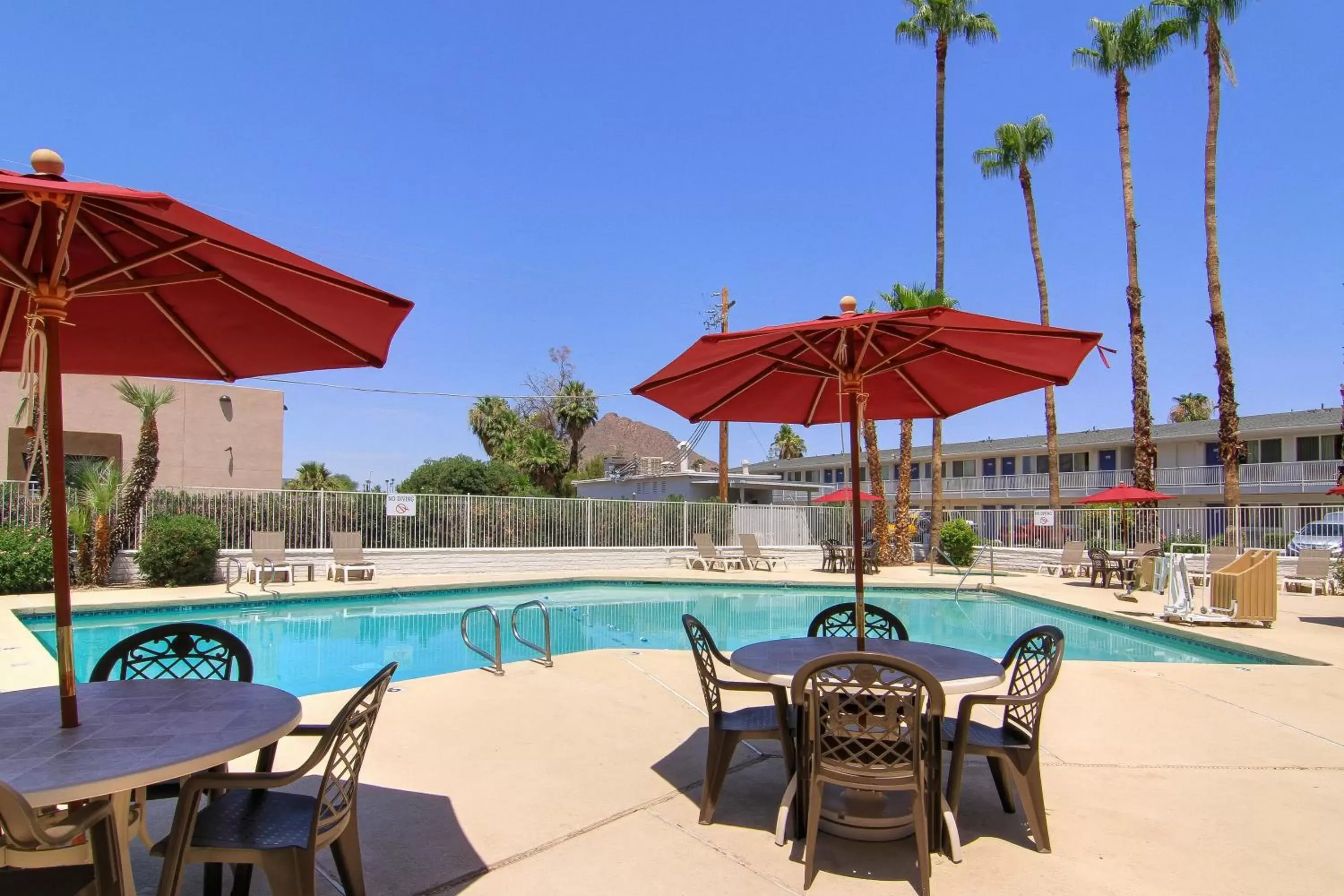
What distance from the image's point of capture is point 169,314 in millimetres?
3498

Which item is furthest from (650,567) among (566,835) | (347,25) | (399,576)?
(566,835)

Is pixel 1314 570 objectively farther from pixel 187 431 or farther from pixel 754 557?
pixel 187 431

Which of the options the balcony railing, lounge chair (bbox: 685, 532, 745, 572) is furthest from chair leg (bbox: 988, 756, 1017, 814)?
the balcony railing

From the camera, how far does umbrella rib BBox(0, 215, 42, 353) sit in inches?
108

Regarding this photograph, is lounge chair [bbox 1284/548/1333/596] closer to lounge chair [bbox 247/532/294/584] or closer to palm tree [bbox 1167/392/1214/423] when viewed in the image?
lounge chair [bbox 247/532/294/584]

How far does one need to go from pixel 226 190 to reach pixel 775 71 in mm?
13433

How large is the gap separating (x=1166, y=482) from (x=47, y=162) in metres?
39.3

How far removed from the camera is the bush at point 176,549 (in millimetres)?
14008

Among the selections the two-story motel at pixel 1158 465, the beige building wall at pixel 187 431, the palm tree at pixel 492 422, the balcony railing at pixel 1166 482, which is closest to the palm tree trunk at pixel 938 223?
the two-story motel at pixel 1158 465

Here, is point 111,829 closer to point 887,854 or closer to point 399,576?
point 887,854

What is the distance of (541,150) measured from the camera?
22.8 m

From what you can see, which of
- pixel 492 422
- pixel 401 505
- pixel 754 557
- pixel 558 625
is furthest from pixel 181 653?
pixel 492 422

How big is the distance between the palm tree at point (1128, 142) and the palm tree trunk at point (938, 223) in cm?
402

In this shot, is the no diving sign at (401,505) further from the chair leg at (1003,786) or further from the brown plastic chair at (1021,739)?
the brown plastic chair at (1021,739)
